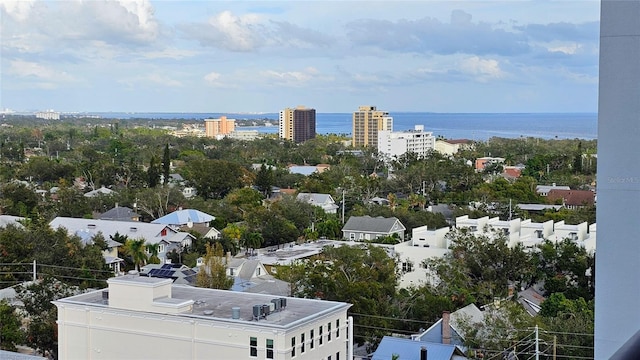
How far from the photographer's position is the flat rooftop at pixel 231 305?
21.6 ft

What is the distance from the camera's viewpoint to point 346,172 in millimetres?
22922

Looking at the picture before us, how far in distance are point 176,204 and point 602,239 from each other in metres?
15.8

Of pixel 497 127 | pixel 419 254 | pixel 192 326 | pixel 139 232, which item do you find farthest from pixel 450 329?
pixel 497 127

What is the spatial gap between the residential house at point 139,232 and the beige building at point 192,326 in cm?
590

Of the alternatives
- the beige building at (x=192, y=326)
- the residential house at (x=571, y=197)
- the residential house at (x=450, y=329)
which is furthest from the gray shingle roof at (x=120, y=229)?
the residential house at (x=571, y=197)

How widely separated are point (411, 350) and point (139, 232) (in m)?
7.82

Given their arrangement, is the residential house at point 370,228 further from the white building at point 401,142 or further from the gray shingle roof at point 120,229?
the white building at point 401,142

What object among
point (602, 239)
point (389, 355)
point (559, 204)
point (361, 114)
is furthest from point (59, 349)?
point (361, 114)

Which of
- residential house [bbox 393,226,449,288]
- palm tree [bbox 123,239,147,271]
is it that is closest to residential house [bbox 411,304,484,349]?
residential house [bbox 393,226,449,288]

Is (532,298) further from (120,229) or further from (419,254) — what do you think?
(120,229)

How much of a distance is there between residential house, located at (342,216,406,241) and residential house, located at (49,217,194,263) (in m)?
3.40

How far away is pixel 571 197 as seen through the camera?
19.6 m

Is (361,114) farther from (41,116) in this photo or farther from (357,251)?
(357,251)

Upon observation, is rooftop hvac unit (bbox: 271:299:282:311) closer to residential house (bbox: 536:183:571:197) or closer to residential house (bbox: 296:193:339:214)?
residential house (bbox: 296:193:339:214)
